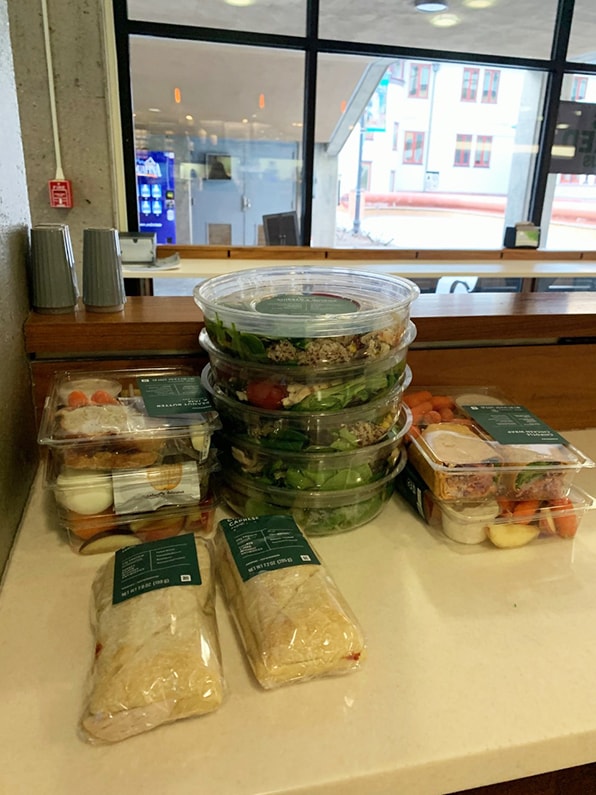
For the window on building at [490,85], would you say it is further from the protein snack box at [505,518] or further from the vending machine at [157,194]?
the protein snack box at [505,518]

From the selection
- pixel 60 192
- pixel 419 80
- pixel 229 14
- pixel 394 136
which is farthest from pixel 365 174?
pixel 60 192

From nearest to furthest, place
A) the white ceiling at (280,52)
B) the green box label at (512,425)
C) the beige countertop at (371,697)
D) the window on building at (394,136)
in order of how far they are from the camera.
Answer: the beige countertop at (371,697), the green box label at (512,425), the white ceiling at (280,52), the window on building at (394,136)

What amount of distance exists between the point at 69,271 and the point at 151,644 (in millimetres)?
632

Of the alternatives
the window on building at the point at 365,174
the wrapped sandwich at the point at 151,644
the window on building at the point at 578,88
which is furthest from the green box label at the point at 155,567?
the window on building at the point at 578,88

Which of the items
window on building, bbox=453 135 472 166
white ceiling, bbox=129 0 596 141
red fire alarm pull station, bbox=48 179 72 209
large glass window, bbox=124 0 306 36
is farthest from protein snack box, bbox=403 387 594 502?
window on building, bbox=453 135 472 166

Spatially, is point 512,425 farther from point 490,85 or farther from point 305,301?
point 490,85

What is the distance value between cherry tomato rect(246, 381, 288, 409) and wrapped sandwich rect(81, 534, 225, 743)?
21 cm

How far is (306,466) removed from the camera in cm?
81

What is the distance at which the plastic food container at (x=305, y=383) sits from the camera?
0.78m

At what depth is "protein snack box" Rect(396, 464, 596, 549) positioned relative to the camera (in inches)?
32.4

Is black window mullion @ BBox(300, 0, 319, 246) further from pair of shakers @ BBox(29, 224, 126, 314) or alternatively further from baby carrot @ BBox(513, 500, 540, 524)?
baby carrot @ BBox(513, 500, 540, 524)

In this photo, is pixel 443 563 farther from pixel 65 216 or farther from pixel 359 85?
pixel 359 85

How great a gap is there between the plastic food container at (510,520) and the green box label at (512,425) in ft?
0.29

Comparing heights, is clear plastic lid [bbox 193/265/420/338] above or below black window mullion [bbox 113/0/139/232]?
below
